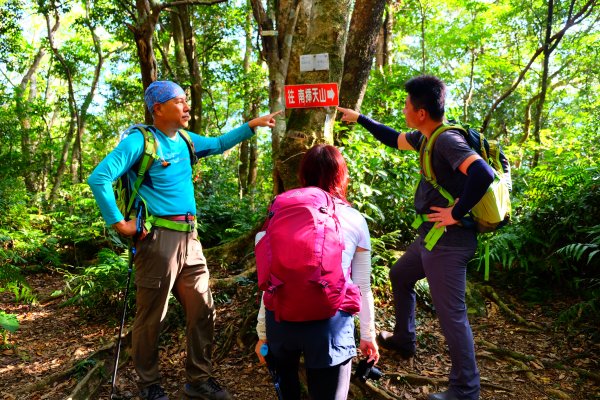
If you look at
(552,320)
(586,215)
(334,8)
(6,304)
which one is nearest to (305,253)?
(334,8)

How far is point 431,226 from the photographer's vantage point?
3.23 m

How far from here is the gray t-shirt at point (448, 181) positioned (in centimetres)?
287

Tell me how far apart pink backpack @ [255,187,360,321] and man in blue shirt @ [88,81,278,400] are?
1.47 m

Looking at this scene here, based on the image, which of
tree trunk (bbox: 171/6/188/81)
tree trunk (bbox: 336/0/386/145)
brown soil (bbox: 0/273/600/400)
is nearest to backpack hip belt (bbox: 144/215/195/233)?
brown soil (bbox: 0/273/600/400)

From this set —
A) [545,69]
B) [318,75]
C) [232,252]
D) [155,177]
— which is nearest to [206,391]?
[155,177]

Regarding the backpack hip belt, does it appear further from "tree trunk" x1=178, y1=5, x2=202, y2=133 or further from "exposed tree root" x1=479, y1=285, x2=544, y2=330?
"tree trunk" x1=178, y1=5, x2=202, y2=133

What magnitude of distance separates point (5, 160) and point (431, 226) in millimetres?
16544

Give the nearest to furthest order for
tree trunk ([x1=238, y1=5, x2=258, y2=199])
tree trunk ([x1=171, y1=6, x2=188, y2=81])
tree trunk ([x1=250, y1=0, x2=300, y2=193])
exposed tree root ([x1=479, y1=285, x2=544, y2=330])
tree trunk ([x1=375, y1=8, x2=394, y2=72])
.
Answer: exposed tree root ([x1=479, y1=285, x2=544, y2=330]) < tree trunk ([x1=250, y1=0, x2=300, y2=193]) < tree trunk ([x1=375, y1=8, x2=394, y2=72]) < tree trunk ([x1=171, y1=6, x2=188, y2=81]) < tree trunk ([x1=238, y1=5, x2=258, y2=199])

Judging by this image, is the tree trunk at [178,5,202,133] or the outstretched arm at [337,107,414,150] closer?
the outstretched arm at [337,107,414,150]

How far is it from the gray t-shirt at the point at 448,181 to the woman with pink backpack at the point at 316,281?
100 cm

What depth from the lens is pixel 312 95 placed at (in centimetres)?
377

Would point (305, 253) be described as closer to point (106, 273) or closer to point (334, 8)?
point (334, 8)

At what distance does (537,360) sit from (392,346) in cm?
147

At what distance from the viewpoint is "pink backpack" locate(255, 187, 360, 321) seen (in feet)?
6.35
